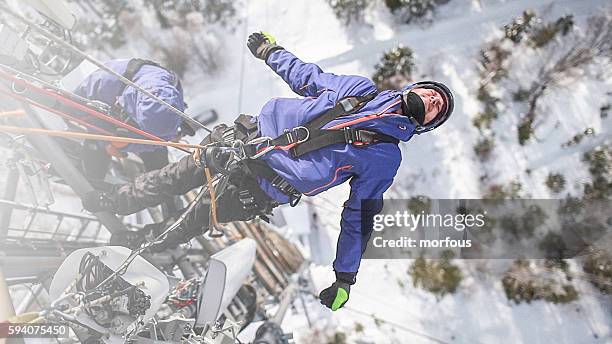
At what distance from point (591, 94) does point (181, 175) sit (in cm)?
762

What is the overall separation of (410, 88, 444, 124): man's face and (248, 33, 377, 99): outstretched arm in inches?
16.6

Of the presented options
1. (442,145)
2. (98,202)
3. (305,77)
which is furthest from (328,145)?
(442,145)

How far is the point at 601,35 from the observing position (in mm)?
8070

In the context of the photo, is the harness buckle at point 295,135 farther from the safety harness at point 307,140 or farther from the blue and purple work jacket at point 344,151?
the blue and purple work jacket at point 344,151

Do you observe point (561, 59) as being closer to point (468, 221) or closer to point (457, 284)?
point (468, 221)

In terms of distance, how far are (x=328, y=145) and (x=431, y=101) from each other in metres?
0.89

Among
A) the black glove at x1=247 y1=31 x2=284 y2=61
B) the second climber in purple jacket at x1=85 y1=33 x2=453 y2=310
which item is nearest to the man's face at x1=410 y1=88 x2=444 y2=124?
the second climber in purple jacket at x1=85 y1=33 x2=453 y2=310

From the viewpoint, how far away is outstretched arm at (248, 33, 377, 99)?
12.2ft

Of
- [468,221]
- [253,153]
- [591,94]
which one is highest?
[591,94]

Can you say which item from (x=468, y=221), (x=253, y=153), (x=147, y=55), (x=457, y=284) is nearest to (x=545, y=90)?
(x=468, y=221)

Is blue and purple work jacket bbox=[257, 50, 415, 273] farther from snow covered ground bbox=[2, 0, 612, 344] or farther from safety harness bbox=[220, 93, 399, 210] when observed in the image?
snow covered ground bbox=[2, 0, 612, 344]

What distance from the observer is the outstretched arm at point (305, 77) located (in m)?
3.71

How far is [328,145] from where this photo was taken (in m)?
3.56

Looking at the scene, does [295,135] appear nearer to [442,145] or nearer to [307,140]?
[307,140]
